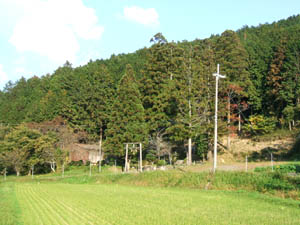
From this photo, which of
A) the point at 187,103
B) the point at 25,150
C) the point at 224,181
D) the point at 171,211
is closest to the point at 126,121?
the point at 187,103

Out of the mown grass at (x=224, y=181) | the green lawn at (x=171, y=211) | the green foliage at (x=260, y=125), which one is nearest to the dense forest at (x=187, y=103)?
the green foliage at (x=260, y=125)

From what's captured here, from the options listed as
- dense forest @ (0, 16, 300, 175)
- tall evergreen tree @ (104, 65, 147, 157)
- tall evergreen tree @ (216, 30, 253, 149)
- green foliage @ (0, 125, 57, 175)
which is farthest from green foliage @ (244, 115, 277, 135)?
green foliage @ (0, 125, 57, 175)

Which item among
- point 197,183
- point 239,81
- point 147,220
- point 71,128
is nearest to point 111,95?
point 71,128

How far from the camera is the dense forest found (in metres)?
30.4

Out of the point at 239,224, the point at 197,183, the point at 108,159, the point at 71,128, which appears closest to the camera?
the point at 239,224

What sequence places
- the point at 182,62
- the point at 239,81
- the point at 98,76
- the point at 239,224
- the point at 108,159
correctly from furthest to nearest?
1. the point at 98,76
2. the point at 108,159
3. the point at 239,81
4. the point at 182,62
5. the point at 239,224

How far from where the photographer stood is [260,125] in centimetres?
3481

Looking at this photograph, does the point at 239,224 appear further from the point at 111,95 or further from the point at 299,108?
the point at 111,95

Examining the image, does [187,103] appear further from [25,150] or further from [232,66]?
[25,150]

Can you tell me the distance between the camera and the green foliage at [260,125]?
34.4 meters

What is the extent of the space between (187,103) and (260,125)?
10480 mm

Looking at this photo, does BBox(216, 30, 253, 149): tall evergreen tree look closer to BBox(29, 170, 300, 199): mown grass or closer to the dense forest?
the dense forest

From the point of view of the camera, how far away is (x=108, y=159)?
38406 mm

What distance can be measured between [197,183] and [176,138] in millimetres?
11963
